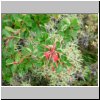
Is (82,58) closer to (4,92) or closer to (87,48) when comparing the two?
(87,48)

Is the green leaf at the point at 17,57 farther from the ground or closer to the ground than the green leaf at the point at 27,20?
closer to the ground

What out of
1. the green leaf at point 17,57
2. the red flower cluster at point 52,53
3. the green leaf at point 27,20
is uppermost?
the green leaf at point 27,20

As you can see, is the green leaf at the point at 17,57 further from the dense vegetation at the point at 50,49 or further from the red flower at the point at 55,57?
the red flower at the point at 55,57

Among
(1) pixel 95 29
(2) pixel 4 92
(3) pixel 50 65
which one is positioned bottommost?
(2) pixel 4 92

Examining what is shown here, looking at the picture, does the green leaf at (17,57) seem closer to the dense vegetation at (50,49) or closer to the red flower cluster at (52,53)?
the dense vegetation at (50,49)

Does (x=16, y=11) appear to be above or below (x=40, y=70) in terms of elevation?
above

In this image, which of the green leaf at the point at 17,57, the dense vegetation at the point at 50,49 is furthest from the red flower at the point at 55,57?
the green leaf at the point at 17,57

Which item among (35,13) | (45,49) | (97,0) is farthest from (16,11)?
(97,0)

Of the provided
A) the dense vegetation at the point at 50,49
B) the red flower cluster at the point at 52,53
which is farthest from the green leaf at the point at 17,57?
the red flower cluster at the point at 52,53

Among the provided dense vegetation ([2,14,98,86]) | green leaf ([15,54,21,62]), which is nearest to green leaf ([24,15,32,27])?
dense vegetation ([2,14,98,86])
